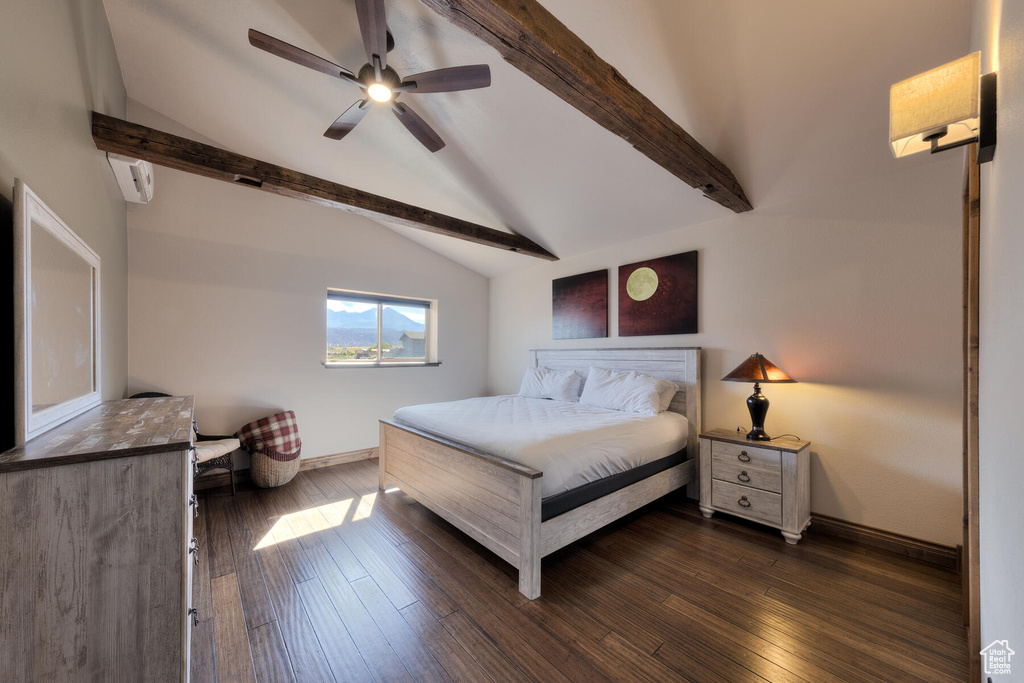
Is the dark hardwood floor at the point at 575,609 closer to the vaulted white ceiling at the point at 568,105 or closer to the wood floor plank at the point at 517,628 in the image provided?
the wood floor plank at the point at 517,628

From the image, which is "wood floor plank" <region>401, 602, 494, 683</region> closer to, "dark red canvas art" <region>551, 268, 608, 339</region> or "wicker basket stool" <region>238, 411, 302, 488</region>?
"wicker basket stool" <region>238, 411, 302, 488</region>

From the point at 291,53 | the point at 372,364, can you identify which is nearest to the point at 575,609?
the point at 291,53

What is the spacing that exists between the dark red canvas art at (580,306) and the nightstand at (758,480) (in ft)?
5.12

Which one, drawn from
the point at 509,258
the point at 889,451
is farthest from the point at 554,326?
the point at 889,451

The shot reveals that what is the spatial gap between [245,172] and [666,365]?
3.43 m

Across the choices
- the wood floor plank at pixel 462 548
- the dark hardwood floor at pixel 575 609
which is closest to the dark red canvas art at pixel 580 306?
the dark hardwood floor at pixel 575 609

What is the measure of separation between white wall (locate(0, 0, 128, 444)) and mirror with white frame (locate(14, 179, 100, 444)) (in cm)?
10

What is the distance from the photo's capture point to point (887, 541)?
2336 millimetres

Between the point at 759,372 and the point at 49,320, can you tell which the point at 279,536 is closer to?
the point at 49,320

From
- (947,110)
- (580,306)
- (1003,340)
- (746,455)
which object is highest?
(947,110)

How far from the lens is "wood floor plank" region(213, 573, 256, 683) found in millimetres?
1458

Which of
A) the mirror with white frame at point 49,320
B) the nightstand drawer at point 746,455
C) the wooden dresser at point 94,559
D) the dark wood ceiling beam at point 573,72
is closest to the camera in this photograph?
the wooden dresser at point 94,559

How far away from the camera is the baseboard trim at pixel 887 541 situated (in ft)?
7.12

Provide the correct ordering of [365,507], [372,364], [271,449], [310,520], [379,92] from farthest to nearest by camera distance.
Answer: [372,364] < [271,449] < [365,507] < [310,520] < [379,92]
